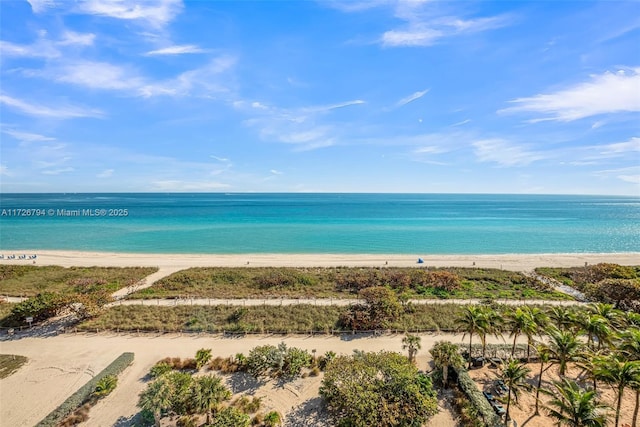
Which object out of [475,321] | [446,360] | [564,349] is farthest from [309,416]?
[564,349]

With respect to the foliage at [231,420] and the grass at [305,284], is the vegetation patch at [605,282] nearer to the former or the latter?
the grass at [305,284]

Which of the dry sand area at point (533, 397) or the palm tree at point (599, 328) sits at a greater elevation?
the palm tree at point (599, 328)

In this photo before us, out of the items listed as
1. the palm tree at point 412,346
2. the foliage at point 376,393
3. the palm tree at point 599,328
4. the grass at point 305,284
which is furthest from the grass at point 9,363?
the palm tree at point 599,328

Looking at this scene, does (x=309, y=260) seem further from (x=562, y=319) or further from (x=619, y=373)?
(x=619, y=373)

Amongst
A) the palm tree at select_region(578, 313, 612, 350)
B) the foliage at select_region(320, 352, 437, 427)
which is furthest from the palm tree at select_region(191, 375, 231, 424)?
the palm tree at select_region(578, 313, 612, 350)

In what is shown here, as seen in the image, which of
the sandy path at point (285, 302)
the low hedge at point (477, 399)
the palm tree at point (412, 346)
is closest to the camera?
the low hedge at point (477, 399)

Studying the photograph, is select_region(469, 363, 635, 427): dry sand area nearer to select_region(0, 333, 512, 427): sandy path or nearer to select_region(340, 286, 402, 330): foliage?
select_region(0, 333, 512, 427): sandy path
